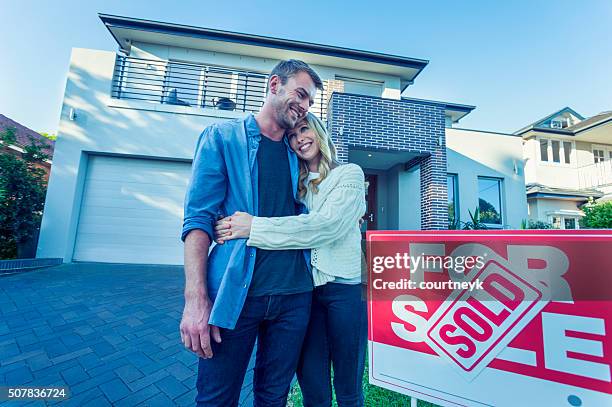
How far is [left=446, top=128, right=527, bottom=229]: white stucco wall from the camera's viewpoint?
28.0 ft

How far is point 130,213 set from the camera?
614 cm

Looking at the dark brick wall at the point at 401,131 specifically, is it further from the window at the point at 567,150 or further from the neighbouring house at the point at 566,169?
the window at the point at 567,150

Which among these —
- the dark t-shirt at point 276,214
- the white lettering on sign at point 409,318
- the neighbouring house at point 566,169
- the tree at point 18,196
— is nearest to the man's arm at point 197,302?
the dark t-shirt at point 276,214

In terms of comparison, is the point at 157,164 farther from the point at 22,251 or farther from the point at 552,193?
the point at 552,193

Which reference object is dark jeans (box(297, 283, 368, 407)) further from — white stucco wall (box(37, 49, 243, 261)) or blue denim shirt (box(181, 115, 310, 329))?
white stucco wall (box(37, 49, 243, 261))

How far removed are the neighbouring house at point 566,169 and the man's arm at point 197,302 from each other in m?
14.8

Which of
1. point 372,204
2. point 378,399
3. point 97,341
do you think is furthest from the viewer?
point 372,204

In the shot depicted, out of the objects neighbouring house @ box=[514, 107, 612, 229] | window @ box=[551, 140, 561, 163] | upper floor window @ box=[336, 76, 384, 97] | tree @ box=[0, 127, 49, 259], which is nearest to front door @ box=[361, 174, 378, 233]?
upper floor window @ box=[336, 76, 384, 97]

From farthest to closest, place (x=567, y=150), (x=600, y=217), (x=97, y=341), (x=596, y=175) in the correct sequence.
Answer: (x=567, y=150) < (x=596, y=175) < (x=600, y=217) < (x=97, y=341)

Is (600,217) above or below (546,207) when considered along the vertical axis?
below

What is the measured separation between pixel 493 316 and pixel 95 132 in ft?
27.0

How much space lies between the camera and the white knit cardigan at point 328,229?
100cm

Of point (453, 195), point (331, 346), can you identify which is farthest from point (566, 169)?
point (331, 346)

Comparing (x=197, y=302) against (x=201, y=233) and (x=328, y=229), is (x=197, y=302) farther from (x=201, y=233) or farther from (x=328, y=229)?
(x=328, y=229)
